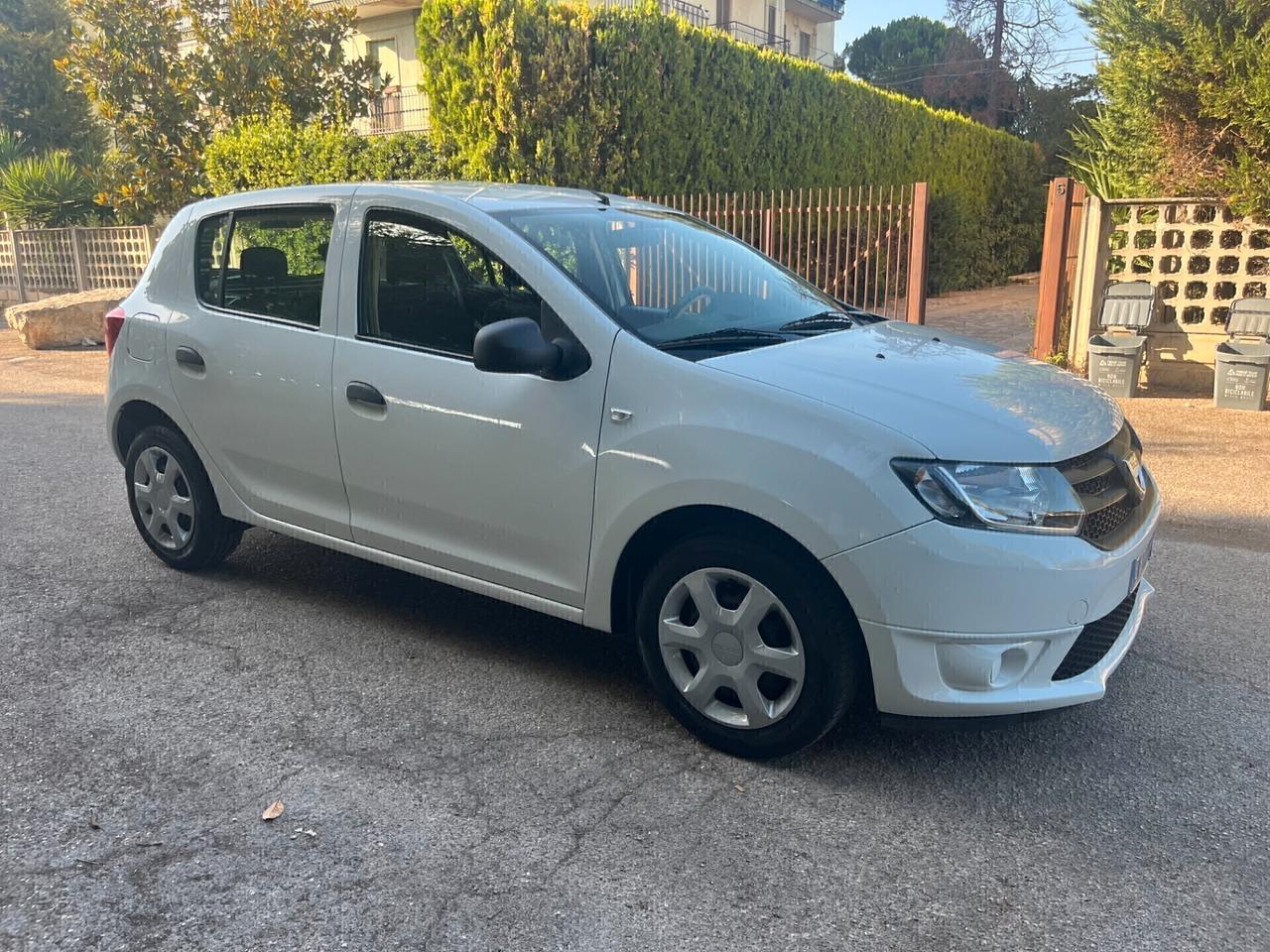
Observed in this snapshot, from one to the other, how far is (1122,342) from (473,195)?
703cm

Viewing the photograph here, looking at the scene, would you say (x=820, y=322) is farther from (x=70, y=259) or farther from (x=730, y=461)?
(x=70, y=259)

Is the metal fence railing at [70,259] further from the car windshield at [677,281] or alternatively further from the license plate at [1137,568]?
the license plate at [1137,568]

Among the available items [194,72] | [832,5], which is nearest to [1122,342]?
[194,72]

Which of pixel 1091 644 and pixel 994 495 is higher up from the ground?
pixel 994 495

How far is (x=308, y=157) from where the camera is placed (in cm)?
1333

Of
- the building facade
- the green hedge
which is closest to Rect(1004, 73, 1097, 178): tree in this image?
the building facade

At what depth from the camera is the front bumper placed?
106 inches

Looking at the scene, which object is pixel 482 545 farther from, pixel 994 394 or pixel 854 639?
pixel 994 394

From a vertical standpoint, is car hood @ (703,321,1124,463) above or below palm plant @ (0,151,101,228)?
below

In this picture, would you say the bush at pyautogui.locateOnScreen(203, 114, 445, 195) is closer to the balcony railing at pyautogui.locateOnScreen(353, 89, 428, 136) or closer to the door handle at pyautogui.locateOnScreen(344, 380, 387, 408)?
the door handle at pyautogui.locateOnScreen(344, 380, 387, 408)

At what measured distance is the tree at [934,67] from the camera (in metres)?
38.9

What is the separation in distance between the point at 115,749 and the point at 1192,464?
6590mm

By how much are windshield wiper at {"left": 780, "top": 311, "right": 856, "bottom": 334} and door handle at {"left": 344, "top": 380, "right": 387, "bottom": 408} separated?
147 cm

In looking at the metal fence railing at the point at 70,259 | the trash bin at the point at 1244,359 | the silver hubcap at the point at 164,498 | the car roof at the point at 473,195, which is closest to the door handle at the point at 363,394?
the car roof at the point at 473,195
